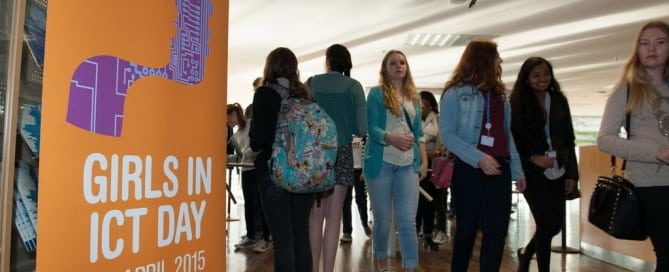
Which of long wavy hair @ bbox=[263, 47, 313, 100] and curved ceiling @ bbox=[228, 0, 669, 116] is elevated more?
Result: curved ceiling @ bbox=[228, 0, 669, 116]

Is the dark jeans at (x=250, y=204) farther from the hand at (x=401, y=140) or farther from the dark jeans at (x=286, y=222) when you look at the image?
the dark jeans at (x=286, y=222)

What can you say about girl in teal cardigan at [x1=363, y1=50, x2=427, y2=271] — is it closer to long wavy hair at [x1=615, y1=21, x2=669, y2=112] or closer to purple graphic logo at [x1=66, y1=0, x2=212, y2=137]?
long wavy hair at [x1=615, y1=21, x2=669, y2=112]

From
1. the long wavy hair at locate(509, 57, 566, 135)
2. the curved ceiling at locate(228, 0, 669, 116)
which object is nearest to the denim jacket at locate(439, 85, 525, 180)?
the long wavy hair at locate(509, 57, 566, 135)

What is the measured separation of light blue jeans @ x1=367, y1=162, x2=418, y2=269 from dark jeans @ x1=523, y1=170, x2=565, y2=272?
58cm

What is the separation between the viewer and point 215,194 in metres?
1.52

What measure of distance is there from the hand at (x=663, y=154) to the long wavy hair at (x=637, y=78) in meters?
0.21

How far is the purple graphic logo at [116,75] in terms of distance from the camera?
1033 millimetres

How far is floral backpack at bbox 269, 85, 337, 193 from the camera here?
1946 mm

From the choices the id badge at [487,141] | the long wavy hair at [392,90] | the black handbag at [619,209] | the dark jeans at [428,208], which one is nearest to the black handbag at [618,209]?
the black handbag at [619,209]

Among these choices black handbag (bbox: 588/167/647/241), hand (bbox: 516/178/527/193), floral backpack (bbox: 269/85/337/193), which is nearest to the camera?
black handbag (bbox: 588/167/647/241)

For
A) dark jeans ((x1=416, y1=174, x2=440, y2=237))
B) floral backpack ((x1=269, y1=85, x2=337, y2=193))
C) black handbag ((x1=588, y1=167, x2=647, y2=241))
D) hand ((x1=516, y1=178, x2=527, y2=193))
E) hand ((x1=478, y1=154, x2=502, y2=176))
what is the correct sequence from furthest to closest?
1. dark jeans ((x1=416, y1=174, x2=440, y2=237))
2. hand ((x1=516, y1=178, x2=527, y2=193))
3. hand ((x1=478, y1=154, x2=502, y2=176))
4. floral backpack ((x1=269, y1=85, x2=337, y2=193))
5. black handbag ((x1=588, y1=167, x2=647, y2=241))

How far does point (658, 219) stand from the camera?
1.75 m

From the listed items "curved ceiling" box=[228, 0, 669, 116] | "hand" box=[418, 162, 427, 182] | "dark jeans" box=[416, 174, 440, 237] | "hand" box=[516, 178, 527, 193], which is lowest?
"dark jeans" box=[416, 174, 440, 237]

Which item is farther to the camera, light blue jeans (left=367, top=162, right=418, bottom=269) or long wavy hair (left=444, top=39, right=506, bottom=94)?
light blue jeans (left=367, top=162, right=418, bottom=269)
